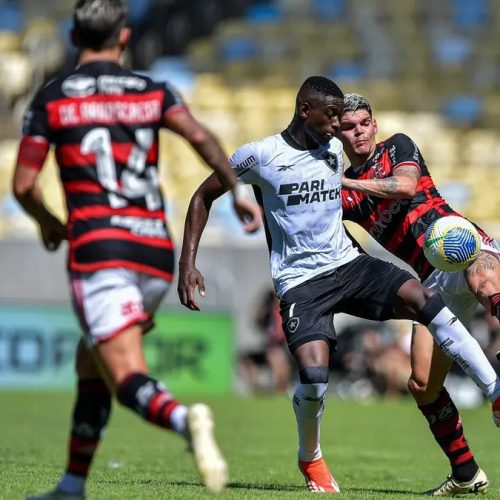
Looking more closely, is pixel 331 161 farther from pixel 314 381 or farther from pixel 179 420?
pixel 179 420

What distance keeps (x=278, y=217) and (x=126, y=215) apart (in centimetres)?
223

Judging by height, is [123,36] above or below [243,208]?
above

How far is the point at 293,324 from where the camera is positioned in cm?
727

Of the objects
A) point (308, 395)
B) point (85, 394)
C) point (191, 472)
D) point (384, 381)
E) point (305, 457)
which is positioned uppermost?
point (85, 394)

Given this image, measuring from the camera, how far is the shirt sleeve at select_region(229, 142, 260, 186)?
7203 millimetres

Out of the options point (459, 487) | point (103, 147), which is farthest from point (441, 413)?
point (103, 147)

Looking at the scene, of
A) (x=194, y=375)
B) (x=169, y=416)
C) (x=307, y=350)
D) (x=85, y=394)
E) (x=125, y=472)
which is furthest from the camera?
(x=194, y=375)

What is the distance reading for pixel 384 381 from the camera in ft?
64.1

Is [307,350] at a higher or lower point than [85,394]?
lower

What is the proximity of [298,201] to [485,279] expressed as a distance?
126 cm

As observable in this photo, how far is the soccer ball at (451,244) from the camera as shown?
7359 millimetres

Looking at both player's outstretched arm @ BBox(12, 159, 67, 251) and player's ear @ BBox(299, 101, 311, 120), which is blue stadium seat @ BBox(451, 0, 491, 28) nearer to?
player's ear @ BBox(299, 101, 311, 120)

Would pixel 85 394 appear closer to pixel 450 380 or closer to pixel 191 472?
pixel 191 472

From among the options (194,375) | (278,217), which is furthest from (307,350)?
(194,375)
